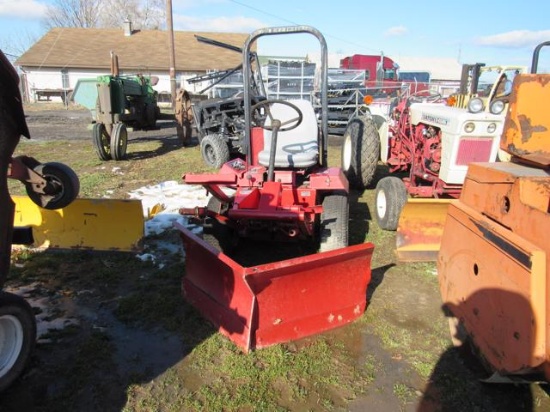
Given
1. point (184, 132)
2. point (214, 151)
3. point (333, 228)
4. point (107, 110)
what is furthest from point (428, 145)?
point (184, 132)

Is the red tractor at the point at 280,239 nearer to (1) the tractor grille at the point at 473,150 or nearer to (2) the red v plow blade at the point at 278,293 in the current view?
(2) the red v plow blade at the point at 278,293

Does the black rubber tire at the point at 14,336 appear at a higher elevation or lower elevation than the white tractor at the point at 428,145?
lower

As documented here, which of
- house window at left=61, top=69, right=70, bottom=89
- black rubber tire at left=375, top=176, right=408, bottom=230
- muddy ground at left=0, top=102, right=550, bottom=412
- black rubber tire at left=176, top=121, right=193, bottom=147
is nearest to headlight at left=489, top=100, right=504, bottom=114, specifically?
black rubber tire at left=375, top=176, right=408, bottom=230

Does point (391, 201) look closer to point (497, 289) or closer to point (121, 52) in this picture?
point (497, 289)

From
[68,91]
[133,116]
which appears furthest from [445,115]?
[68,91]

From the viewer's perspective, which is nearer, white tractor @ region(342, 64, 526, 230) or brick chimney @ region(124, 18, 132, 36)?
white tractor @ region(342, 64, 526, 230)

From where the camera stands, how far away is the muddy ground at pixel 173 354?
97.7 inches

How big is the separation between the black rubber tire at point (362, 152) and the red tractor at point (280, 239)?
1.39m

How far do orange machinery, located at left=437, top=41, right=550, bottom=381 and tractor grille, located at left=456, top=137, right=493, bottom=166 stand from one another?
211cm

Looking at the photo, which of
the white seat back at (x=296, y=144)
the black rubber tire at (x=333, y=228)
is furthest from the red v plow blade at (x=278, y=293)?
the white seat back at (x=296, y=144)

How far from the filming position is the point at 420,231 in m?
4.37

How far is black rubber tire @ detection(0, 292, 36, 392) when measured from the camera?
8.13ft

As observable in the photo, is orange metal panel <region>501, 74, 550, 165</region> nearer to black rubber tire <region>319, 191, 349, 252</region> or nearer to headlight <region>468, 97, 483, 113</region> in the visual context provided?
black rubber tire <region>319, 191, 349, 252</region>

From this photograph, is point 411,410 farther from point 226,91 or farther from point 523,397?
point 226,91
